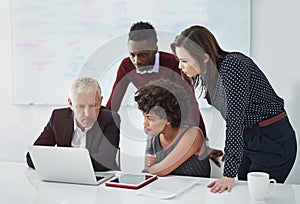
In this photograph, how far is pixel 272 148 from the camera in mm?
1854

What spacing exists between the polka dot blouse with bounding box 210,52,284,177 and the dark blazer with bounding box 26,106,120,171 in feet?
1.67

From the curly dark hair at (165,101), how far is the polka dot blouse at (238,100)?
18cm

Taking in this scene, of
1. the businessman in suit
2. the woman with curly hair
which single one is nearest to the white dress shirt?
the businessman in suit

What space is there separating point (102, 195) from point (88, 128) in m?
0.59

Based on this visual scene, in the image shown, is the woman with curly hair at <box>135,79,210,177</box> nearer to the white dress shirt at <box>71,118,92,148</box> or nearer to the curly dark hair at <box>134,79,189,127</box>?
the curly dark hair at <box>134,79,189,127</box>

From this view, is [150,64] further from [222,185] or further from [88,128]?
[222,185]

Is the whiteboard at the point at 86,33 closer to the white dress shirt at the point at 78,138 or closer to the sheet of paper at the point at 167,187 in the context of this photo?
the white dress shirt at the point at 78,138

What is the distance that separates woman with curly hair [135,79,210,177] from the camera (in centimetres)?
181

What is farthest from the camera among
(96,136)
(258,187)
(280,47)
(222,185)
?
(280,47)

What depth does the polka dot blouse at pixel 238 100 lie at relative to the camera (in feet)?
5.11

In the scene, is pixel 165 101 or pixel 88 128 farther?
pixel 88 128

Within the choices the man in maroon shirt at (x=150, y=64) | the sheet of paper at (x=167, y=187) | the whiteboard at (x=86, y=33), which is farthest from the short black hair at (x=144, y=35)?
the sheet of paper at (x=167, y=187)

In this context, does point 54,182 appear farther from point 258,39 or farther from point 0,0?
point 0,0

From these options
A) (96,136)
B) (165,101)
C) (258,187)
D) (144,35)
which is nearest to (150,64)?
(144,35)
